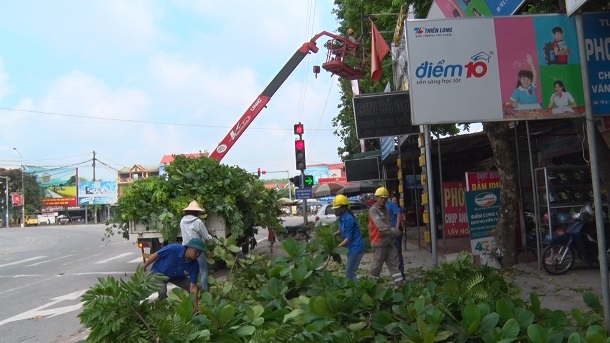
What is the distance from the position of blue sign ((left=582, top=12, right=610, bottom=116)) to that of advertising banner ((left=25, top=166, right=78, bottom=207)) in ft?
254

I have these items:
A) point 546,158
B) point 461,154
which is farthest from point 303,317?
point 461,154

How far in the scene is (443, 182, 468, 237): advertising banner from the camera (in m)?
11.9

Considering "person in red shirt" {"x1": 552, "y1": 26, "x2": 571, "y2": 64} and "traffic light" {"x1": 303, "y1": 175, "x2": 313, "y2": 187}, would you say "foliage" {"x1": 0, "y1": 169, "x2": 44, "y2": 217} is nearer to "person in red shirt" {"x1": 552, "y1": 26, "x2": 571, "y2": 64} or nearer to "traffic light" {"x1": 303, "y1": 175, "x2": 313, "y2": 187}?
"traffic light" {"x1": 303, "y1": 175, "x2": 313, "y2": 187}

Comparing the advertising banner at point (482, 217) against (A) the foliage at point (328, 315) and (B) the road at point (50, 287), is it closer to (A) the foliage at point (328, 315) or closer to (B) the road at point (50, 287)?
(A) the foliage at point (328, 315)

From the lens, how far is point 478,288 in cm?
552

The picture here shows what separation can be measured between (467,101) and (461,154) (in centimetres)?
1286

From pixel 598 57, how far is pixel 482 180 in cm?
597

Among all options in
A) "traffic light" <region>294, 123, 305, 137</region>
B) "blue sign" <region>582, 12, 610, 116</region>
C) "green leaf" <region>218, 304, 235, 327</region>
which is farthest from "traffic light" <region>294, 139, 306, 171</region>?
"green leaf" <region>218, 304, 235, 327</region>

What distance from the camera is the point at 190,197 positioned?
12.1 meters

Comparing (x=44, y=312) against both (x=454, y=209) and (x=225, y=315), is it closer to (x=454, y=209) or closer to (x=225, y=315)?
(x=225, y=315)

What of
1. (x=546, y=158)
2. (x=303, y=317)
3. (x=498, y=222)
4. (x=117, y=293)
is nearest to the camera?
(x=117, y=293)

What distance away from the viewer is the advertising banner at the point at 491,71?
5.56 meters

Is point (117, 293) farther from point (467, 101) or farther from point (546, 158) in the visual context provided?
point (546, 158)

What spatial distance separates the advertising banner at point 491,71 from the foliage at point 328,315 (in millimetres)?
1801
